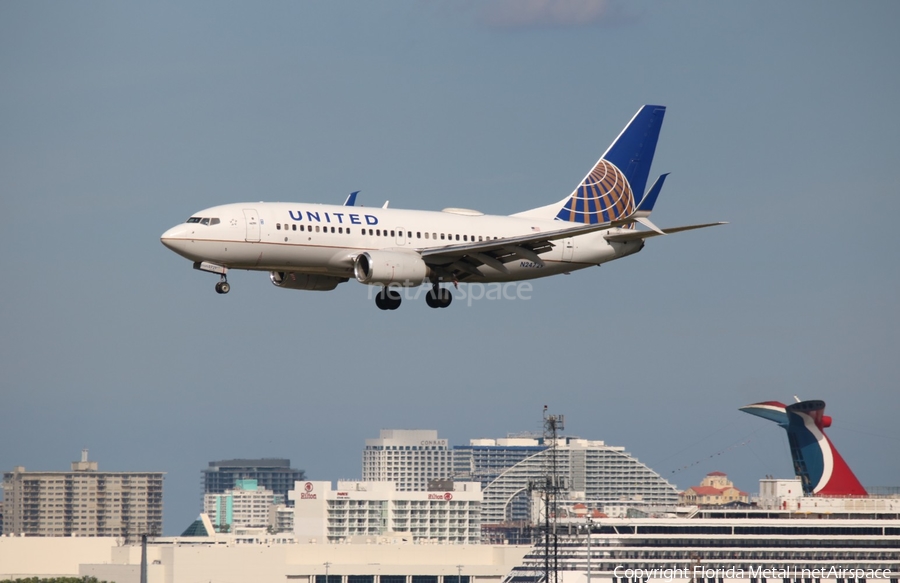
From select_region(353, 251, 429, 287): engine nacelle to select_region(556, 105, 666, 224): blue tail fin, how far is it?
1411 centimetres

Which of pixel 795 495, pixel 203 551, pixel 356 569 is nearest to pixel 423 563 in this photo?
pixel 356 569

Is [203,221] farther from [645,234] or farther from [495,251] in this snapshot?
[645,234]

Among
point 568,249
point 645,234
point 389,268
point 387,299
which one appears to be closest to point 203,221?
point 389,268

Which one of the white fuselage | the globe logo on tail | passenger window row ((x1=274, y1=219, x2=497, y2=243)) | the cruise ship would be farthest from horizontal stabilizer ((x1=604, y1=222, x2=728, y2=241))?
the cruise ship

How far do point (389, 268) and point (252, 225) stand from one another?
22.5ft

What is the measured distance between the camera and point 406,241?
71125 millimetres

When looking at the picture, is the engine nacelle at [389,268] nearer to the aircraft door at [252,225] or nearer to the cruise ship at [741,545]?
the aircraft door at [252,225]

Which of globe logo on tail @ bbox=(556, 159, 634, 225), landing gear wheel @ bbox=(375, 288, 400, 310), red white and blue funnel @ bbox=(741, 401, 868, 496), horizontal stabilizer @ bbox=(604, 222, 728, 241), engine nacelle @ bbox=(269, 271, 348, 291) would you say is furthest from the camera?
red white and blue funnel @ bbox=(741, 401, 868, 496)

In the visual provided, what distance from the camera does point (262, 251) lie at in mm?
66938

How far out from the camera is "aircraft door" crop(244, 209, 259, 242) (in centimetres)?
6662

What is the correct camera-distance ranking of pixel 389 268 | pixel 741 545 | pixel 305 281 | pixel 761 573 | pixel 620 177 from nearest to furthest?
pixel 389 268 < pixel 305 281 < pixel 620 177 < pixel 761 573 < pixel 741 545

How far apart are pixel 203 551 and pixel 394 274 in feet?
350

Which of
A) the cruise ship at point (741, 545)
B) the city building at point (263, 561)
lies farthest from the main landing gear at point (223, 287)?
the city building at point (263, 561)

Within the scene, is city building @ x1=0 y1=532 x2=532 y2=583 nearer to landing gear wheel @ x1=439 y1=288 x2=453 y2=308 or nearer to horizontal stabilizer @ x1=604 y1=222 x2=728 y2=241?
landing gear wheel @ x1=439 y1=288 x2=453 y2=308
